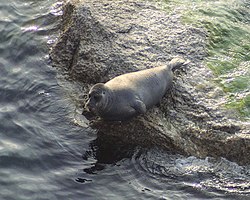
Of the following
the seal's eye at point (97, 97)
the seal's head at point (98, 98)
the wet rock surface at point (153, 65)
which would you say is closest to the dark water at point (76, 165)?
the wet rock surface at point (153, 65)

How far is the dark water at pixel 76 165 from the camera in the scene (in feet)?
23.8

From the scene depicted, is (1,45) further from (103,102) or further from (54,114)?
(103,102)

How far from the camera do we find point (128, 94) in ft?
25.2

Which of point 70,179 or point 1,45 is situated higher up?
point 1,45

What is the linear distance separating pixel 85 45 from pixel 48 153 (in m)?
2.24

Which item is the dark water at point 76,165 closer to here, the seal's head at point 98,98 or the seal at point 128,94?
the seal at point 128,94

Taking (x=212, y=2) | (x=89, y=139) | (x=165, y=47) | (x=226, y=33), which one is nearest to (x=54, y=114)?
(x=89, y=139)

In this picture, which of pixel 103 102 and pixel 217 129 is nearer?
pixel 103 102

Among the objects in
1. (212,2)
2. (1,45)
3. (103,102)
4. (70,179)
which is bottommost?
(70,179)

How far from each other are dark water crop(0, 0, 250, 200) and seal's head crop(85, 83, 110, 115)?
87cm

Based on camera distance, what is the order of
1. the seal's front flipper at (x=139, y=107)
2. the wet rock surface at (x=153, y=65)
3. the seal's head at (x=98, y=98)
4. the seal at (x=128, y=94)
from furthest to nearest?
1. the wet rock surface at (x=153, y=65)
2. the seal's front flipper at (x=139, y=107)
3. the seal at (x=128, y=94)
4. the seal's head at (x=98, y=98)

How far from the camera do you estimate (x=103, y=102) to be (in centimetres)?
733

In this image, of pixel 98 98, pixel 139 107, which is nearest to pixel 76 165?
pixel 98 98

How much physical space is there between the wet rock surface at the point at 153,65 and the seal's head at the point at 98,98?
685mm
